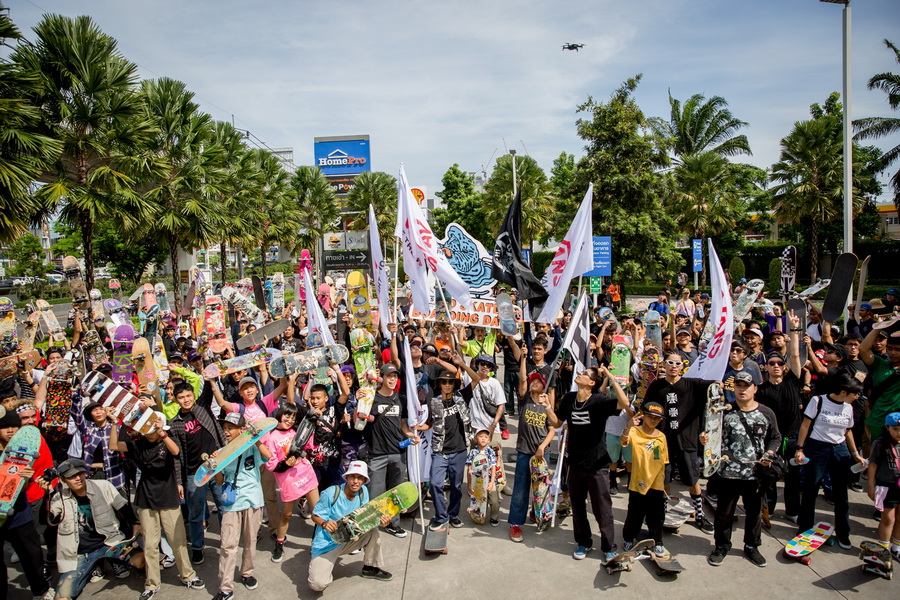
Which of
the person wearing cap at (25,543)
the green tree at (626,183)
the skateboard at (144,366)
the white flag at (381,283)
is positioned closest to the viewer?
the person wearing cap at (25,543)

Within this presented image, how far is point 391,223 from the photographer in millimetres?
40906

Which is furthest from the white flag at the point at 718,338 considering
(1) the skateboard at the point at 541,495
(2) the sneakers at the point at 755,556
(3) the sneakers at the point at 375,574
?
(3) the sneakers at the point at 375,574

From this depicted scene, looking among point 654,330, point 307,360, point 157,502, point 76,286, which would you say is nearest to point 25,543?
point 157,502

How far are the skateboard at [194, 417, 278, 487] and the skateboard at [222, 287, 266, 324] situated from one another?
22.8 feet

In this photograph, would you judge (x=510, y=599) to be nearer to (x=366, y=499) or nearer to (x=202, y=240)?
(x=366, y=499)

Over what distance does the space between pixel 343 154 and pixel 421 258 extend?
191 feet

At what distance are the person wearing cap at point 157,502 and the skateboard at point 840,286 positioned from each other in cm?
880

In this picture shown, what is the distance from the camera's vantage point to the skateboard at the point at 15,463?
184 inches

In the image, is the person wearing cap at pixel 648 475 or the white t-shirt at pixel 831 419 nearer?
the person wearing cap at pixel 648 475

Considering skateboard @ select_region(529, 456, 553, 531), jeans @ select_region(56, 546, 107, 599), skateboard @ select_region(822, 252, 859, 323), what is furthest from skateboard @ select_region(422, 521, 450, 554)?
skateboard @ select_region(822, 252, 859, 323)

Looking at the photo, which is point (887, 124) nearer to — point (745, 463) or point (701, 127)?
point (701, 127)

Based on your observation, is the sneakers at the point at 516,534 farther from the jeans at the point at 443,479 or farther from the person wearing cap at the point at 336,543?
the person wearing cap at the point at 336,543

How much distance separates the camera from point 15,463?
4820 millimetres

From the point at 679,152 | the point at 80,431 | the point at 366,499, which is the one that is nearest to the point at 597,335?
the point at 366,499
